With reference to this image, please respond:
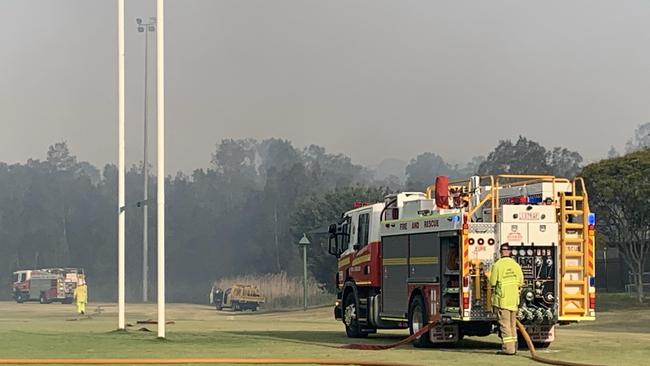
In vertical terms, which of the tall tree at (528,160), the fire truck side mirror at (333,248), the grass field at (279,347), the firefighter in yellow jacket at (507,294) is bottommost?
the grass field at (279,347)

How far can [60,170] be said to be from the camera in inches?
5231

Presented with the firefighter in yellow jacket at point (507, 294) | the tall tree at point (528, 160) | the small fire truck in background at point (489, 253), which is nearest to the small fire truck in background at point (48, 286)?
the tall tree at point (528, 160)

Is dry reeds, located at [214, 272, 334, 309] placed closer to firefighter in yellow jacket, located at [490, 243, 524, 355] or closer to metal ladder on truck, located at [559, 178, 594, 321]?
metal ladder on truck, located at [559, 178, 594, 321]

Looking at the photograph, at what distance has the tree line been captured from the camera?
9144 cm

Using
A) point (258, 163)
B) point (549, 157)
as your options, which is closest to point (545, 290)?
point (549, 157)

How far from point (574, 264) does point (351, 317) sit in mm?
7337

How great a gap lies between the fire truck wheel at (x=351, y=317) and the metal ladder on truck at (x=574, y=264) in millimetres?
6845

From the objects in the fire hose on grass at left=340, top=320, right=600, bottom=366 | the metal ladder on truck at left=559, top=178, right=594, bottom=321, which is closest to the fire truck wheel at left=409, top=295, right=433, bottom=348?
the fire hose on grass at left=340, top=320, right=600, bottom=366

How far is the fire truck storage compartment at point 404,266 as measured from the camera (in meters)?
23.3

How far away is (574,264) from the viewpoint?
22859 mm

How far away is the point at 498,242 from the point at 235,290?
4759cm

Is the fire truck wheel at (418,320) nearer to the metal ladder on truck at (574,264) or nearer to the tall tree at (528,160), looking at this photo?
the metal ladder on truck at (574,264)

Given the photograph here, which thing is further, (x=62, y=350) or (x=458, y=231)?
(x=62, y=350)

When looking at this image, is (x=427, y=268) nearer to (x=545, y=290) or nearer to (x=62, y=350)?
(x=545, y=290)
